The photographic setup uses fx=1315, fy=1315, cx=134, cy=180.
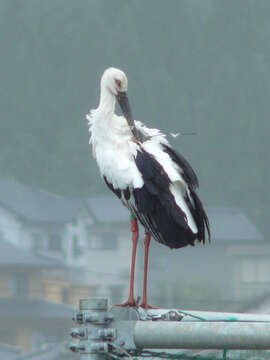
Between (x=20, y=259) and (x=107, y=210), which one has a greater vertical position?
(x=107, y=210)

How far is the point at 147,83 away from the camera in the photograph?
320 feet

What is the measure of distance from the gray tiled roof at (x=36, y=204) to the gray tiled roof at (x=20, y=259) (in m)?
3.25

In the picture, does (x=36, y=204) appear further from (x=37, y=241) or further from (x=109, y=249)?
(x=109, y=249)

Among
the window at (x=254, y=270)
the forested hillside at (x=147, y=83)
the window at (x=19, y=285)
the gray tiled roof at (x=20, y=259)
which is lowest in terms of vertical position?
the window at (x=19, y=285)

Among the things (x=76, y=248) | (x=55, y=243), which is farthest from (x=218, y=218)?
(x=55, y=243)

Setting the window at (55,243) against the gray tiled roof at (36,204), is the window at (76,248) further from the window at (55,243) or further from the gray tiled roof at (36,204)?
the gray tiled roof at (36,204)

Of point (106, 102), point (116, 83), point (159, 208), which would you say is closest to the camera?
point (159, 208)

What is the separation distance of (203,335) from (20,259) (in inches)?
2104

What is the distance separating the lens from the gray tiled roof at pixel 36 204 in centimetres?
6712

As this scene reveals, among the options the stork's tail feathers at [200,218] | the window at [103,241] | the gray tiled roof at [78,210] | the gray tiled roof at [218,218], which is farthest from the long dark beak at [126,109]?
the window at [103,241]

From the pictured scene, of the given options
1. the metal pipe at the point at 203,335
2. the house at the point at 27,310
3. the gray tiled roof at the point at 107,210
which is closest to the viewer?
the metal pipe at the point at 203,335

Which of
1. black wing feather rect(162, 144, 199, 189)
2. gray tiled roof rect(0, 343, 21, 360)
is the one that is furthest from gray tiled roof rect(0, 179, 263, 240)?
black wing feather rect(162, 144, 199, 189)

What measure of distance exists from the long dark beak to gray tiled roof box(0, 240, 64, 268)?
46.6 meters

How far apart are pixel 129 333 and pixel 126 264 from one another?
63.0 m
